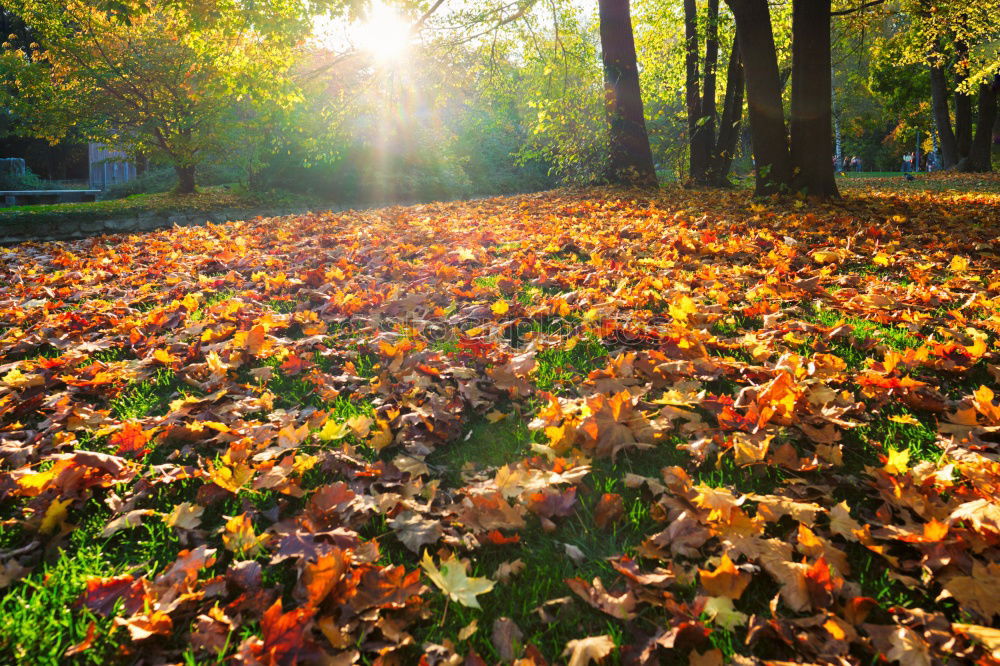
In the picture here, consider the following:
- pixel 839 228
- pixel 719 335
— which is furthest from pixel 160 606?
pixel 839 228

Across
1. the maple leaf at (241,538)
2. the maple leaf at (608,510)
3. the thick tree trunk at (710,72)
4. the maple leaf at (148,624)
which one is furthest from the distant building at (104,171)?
the maple leaf at (608,510)

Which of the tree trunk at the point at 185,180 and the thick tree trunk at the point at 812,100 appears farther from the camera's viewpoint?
the tree trunk at the point at 185,180

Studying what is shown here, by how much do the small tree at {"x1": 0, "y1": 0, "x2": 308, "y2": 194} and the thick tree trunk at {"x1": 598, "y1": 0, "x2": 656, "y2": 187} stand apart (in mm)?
6089

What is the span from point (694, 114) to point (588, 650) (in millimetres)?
15377

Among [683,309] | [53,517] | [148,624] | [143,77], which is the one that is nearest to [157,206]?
[143,77]

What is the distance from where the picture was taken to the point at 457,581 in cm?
161

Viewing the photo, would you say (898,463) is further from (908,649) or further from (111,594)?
(111,594)

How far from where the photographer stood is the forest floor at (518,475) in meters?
1.47

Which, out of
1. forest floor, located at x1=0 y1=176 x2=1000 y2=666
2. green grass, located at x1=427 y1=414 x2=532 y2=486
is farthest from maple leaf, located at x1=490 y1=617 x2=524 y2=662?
green grass, located at x1=427 y1=414 x2=532 y2=486

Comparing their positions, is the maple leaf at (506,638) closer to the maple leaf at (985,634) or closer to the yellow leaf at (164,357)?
the maple leaf at (985,634)

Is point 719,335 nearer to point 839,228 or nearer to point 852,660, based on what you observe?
point 852,660

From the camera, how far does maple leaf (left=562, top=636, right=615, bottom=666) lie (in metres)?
1.37

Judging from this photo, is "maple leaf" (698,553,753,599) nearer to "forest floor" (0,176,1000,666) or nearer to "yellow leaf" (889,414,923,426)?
"forest floor" (0,176,1000,666)

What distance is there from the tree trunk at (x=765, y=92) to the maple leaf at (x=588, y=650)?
27.9ft
